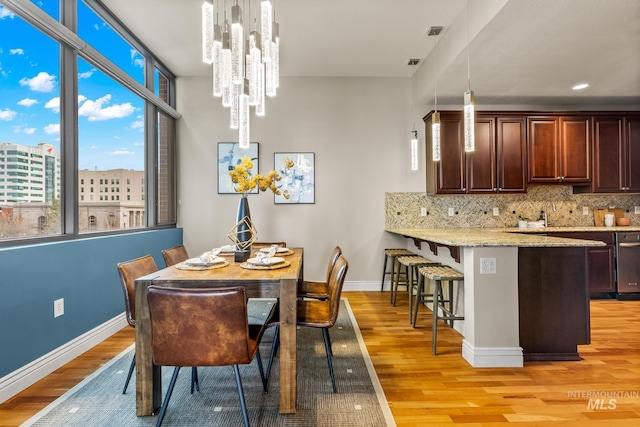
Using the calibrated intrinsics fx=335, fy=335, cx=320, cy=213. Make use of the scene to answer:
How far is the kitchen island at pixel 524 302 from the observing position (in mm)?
2500

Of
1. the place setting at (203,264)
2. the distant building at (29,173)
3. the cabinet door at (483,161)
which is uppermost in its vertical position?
the cabinet door at (483,161)

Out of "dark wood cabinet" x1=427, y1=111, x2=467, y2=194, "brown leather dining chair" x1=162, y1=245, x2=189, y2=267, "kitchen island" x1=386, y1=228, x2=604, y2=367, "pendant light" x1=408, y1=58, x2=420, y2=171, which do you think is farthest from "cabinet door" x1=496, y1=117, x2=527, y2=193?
"brown leather dining chair" x1=162, y1=245, x2=189, y2=267

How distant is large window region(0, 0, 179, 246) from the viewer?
2260 mm

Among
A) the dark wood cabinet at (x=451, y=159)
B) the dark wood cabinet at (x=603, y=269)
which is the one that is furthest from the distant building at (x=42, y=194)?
the dark wood cabinet at (x=603, y=269)

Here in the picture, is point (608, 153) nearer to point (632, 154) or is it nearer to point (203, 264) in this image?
point (632, 154)

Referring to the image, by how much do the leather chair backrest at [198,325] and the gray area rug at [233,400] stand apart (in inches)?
19.1

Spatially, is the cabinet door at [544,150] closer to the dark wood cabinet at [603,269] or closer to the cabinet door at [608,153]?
the cabinet door at [608,153]

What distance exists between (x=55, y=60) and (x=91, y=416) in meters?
2.55

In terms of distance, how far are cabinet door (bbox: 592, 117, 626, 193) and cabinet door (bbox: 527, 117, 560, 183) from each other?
1.75 feet

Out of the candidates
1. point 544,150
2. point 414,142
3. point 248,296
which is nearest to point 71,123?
point 248,296

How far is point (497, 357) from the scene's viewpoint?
2.49 metres

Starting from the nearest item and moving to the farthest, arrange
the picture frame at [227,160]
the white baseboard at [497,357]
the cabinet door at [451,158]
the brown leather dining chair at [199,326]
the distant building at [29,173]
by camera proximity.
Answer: the brown leather dining chair at [199,326], the distant building at [29,173], the white baseboard at [497,357], the cabinet door at [451,158], the picture frame at [227,160]

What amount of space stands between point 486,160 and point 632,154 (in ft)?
6.49

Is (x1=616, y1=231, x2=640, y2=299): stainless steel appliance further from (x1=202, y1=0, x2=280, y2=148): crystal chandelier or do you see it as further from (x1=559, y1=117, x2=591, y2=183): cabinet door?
(x1=202, y1=0, x2=280, y2=148): crystal chandelier
